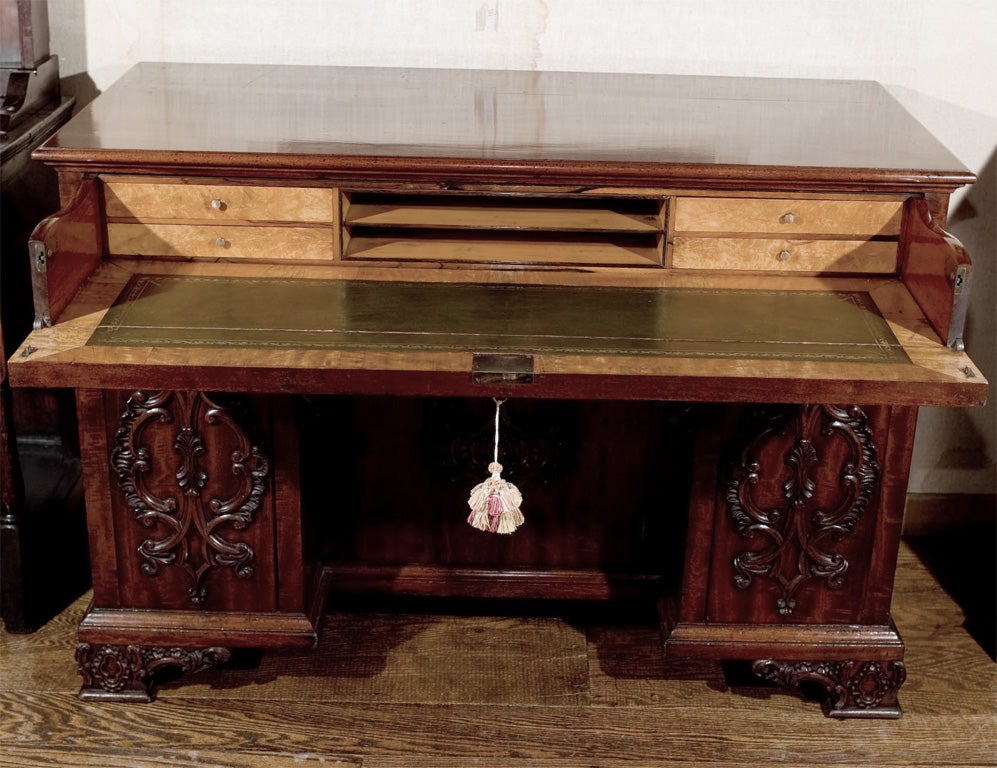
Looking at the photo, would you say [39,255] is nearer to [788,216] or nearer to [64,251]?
[64,251]

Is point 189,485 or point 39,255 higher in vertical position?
point 39,255

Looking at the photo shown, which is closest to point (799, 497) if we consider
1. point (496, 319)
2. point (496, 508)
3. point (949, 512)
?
point (496, 508)

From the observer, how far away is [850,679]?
105 inches

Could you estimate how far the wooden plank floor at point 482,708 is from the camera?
2588 mm

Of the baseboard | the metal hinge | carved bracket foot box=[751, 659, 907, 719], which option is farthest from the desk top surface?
the baseboard

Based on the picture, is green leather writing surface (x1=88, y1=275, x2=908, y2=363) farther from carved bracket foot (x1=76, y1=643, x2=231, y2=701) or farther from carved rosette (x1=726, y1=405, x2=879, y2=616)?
carved bracket foot (x1=76, y1=643, x2=231, y2=701)

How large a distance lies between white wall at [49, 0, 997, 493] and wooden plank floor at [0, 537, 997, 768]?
4.09 feet

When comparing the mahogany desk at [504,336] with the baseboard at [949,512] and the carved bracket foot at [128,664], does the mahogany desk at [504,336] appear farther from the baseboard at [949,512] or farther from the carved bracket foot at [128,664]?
the baseboard at [949,512]

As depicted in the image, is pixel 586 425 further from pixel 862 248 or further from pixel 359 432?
pixel 862 248

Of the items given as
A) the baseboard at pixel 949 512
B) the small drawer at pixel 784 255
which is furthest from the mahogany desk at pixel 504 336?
the baseboard at pixel 949 512

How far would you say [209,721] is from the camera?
2660 mm

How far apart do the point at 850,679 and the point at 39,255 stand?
1747mm

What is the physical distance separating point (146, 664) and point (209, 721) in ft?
0.57

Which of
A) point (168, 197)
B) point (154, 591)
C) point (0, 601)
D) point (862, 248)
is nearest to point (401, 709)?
point (154, 591)
